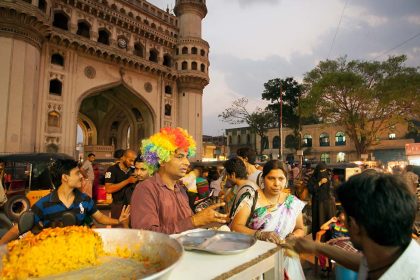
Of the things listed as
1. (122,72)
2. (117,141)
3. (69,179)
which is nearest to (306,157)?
(117,141)

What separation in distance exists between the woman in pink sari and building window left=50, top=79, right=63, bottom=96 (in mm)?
23073

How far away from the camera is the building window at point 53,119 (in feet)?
69.8

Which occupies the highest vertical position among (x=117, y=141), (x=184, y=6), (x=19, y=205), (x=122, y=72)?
(x=184, y=6)

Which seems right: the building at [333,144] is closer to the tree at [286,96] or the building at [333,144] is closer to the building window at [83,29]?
the tree at [286,96]

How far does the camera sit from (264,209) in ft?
10.4

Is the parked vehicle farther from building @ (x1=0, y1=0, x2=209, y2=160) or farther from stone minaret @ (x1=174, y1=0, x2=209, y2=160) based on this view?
stone minaret @ (x1=174, y1=0, x2=209, y2=160)

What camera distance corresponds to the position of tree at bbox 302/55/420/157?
23578 mm

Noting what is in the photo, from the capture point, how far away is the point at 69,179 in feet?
10.5

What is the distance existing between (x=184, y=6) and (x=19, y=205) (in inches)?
1116

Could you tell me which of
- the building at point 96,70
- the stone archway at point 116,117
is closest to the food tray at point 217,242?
the building at point 96,70

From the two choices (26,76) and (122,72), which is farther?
(122,72)

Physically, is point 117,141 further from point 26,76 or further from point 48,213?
point 48,213

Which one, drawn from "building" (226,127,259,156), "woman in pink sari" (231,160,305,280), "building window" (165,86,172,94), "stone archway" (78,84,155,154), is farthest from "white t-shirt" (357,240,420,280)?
"building" (226,127,259,156)

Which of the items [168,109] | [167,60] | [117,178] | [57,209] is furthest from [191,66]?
[57,209]
